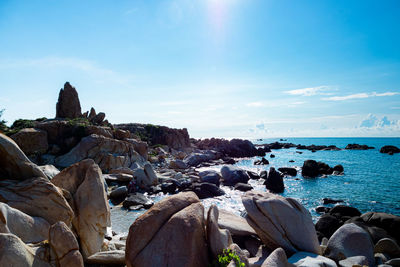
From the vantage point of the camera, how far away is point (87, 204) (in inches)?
320

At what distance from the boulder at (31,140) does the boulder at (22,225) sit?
1367 inches

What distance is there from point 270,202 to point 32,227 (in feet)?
24.3

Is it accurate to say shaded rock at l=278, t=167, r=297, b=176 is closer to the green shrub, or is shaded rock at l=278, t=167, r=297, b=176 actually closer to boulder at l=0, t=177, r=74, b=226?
the green shrub

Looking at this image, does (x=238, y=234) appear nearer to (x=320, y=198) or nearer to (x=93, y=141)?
(x=320, y=198)

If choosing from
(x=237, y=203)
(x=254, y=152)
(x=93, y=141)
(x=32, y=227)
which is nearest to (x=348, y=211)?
(x=237, y=203)

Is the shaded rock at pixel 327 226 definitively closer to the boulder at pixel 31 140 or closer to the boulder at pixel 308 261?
the boulder at pixel 308 261

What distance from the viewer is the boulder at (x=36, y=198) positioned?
655 centimetres

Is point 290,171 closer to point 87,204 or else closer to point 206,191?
point 206,191

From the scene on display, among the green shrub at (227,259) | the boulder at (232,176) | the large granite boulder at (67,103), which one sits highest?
the large granite boulder at (67,103)

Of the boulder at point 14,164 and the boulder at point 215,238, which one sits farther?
the boulder at point 14,164

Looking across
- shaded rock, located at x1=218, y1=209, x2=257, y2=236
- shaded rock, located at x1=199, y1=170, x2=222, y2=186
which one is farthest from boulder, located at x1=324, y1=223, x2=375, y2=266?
shaded rock, located at x1=199, y1=170, x2=222, y2=186

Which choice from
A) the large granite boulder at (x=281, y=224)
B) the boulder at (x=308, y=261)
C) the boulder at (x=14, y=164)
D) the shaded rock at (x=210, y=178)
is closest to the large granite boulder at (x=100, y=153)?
the shaded rock at (x=210, y=178)

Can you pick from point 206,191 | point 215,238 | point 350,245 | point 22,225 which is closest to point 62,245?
point 22,225

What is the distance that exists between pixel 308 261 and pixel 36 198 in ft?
26.5
